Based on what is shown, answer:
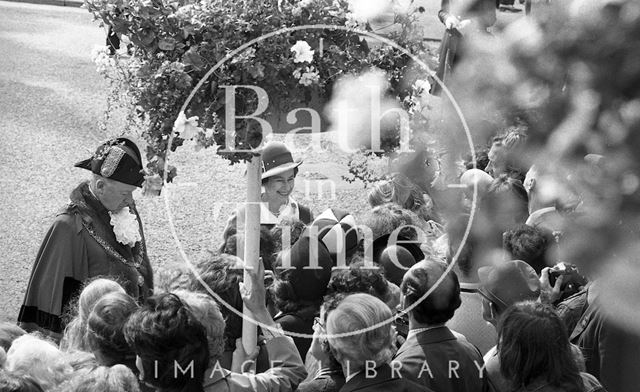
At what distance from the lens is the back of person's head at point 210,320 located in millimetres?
3061

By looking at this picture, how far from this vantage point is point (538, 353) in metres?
3.11

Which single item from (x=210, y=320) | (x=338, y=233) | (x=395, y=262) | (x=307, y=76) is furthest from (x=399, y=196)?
(x=210, y=320)

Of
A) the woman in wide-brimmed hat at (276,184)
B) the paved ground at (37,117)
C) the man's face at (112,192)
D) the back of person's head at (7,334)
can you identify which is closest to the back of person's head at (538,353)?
the back of person's head at (7,334)

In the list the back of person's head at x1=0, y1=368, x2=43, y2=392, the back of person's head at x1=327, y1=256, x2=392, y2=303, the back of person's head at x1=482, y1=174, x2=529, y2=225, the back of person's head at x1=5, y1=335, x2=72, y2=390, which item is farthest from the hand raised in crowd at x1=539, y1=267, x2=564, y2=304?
the back of person's head at x1=0, y1=368, x2=43, y2=392

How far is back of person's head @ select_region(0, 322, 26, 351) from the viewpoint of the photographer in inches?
135

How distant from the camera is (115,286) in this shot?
3.53 meters

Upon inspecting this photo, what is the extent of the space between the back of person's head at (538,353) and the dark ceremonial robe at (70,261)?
6.51 ft

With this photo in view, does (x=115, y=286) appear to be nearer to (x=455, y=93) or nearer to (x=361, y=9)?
(x=361, y=9)

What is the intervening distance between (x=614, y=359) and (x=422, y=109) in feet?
4.08

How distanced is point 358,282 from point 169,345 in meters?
1.09

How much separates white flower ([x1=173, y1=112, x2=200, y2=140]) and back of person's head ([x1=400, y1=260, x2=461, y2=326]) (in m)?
1.01

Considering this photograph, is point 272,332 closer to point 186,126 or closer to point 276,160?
point 186,126

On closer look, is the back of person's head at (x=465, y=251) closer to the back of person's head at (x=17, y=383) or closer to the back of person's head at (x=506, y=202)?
the back of person's head at (x=506, y=202)

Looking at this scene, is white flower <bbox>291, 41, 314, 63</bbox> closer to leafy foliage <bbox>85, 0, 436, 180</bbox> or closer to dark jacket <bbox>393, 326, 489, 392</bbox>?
leafy foliage <bbox>85, 0, 436, 180</bbox>
